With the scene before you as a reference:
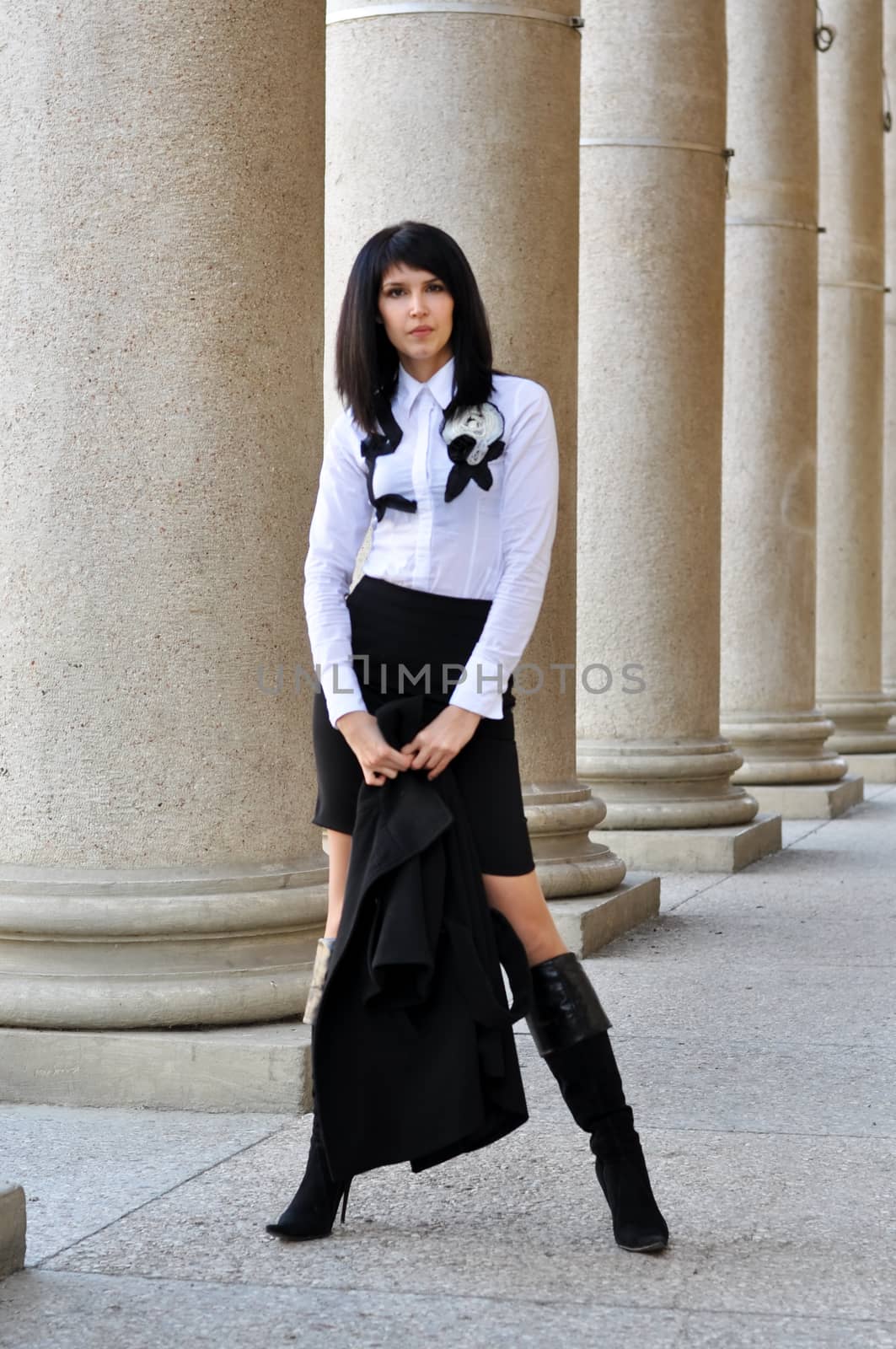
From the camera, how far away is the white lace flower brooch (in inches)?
317

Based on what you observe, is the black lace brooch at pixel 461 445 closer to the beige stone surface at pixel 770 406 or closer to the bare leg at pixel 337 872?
the bare leg at pixel 337 872

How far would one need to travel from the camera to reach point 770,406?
2606 cm

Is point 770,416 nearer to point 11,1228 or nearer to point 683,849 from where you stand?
point 683,849

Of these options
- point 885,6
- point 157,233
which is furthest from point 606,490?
point 885,6

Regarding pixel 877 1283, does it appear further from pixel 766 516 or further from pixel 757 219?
pixel 757 219

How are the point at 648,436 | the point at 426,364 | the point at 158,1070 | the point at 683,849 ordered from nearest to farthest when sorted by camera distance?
the point at 426,364, the point at 158,1070, the point at 648,436, the point at 683,849

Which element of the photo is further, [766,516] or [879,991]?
[766,516]

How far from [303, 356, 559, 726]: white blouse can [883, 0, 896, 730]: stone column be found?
1312 inches

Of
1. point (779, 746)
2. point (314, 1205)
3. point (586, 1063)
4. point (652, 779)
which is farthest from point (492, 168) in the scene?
point (779, 746)

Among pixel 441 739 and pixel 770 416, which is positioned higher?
pixel 770 416

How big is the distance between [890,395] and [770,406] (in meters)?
17.5

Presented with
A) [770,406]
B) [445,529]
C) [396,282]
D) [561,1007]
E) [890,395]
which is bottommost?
[561,1007]

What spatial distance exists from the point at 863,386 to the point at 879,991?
67.8ft

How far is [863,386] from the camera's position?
33.0 meters
